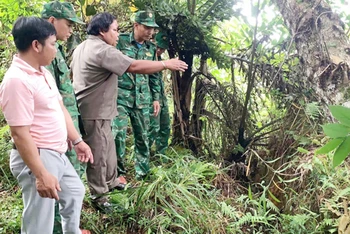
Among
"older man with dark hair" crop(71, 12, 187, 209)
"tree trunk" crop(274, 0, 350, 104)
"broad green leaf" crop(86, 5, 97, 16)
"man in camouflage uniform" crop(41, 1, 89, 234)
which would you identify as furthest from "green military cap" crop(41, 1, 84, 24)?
"tree trunk" crop(274, 0, 350, 104)

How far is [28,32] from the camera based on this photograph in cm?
183

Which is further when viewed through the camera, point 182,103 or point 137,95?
point 182,103

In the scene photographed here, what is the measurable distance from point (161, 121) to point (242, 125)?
0.93 metres

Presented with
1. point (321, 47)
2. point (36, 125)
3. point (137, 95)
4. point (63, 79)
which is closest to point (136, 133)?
point (137, 95)

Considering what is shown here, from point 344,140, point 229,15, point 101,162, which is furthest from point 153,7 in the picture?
point 344,140

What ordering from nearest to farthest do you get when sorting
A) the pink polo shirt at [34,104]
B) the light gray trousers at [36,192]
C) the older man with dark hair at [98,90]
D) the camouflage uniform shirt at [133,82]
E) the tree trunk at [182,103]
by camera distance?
the pink polo shirt at [34,104], the light gray trousers at [36,192], the older man with dark hair at [98,90], the camouflage uniform shirt at [133,82], the tree trunk at [182,103]

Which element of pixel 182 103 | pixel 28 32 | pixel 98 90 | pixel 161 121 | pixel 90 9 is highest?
pixel 90 9

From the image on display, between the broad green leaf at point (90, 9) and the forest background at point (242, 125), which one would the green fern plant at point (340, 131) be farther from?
the broad green leaf at point (90, 9)

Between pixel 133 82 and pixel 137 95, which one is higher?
pixel 133 82

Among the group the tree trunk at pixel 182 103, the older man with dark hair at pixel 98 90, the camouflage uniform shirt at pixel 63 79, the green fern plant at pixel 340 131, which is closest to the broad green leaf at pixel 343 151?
Answer: the green fern plant at pixel 340 131

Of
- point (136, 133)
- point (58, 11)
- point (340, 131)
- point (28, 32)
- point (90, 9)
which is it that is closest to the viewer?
point (340, 131)

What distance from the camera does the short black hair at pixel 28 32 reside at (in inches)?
72.1

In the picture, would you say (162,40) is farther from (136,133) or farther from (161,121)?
(136,133)

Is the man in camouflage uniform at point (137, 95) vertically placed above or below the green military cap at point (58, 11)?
below
